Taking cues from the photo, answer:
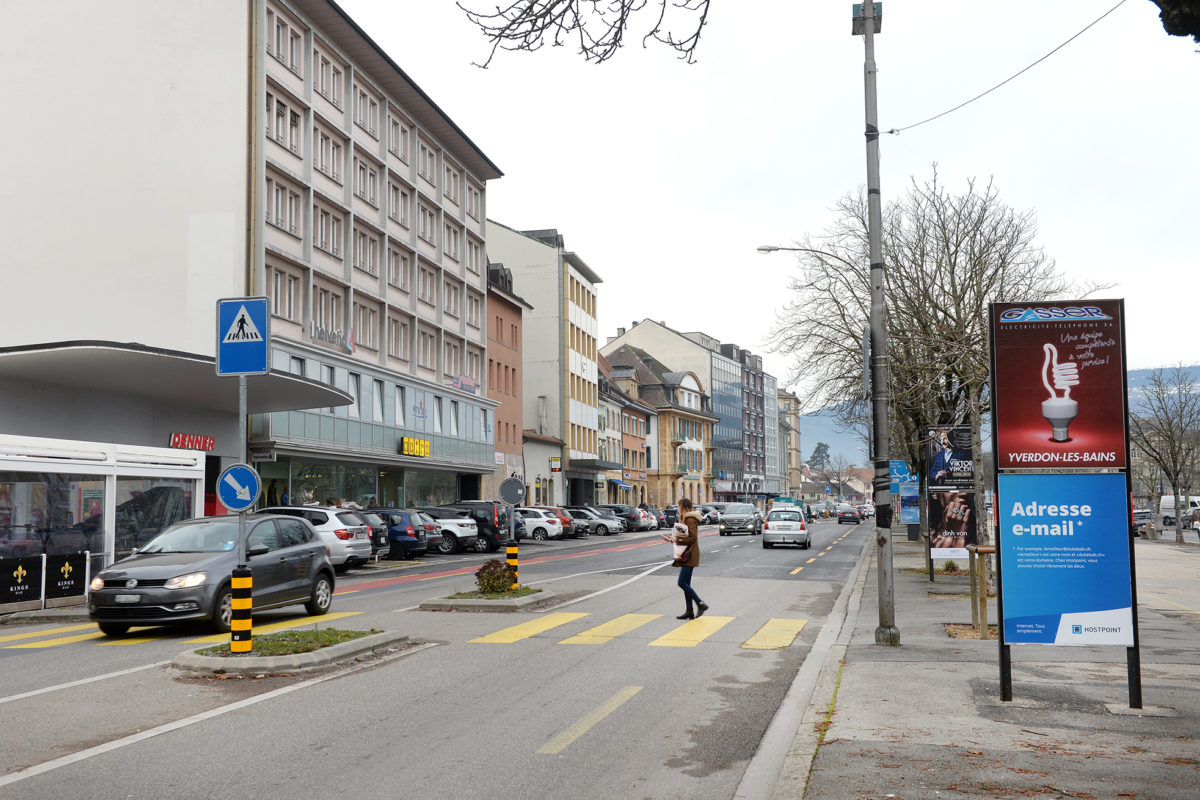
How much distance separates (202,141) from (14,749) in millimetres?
30078

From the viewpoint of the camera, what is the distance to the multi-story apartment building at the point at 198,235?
29531 mm

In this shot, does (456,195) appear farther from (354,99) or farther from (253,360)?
(253,360)

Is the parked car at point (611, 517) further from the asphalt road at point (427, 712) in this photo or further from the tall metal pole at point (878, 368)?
the tall metal pole at point (878, 368)

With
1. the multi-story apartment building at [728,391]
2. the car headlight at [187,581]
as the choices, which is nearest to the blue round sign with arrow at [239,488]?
the car headlight at [187,581]

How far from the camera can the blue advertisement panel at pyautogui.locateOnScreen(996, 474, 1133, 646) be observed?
822 centimetres

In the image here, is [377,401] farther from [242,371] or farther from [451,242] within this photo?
[242,371]

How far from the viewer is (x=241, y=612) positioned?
403 inches

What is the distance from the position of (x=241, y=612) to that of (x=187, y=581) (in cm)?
306

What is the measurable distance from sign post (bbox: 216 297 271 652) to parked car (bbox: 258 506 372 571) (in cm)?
1522

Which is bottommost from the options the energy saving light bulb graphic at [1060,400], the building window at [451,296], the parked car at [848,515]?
the parked car at [848,515]

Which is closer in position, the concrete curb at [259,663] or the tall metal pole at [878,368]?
the concrete curb at [259,663]

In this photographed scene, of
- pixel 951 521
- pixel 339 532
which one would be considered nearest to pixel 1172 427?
pixel 951 521

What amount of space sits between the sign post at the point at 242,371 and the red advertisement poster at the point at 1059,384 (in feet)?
21.5

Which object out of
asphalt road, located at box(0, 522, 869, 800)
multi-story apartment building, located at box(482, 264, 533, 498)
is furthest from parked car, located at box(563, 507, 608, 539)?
asphalt road, located at box(0, 522, 869, 800)
